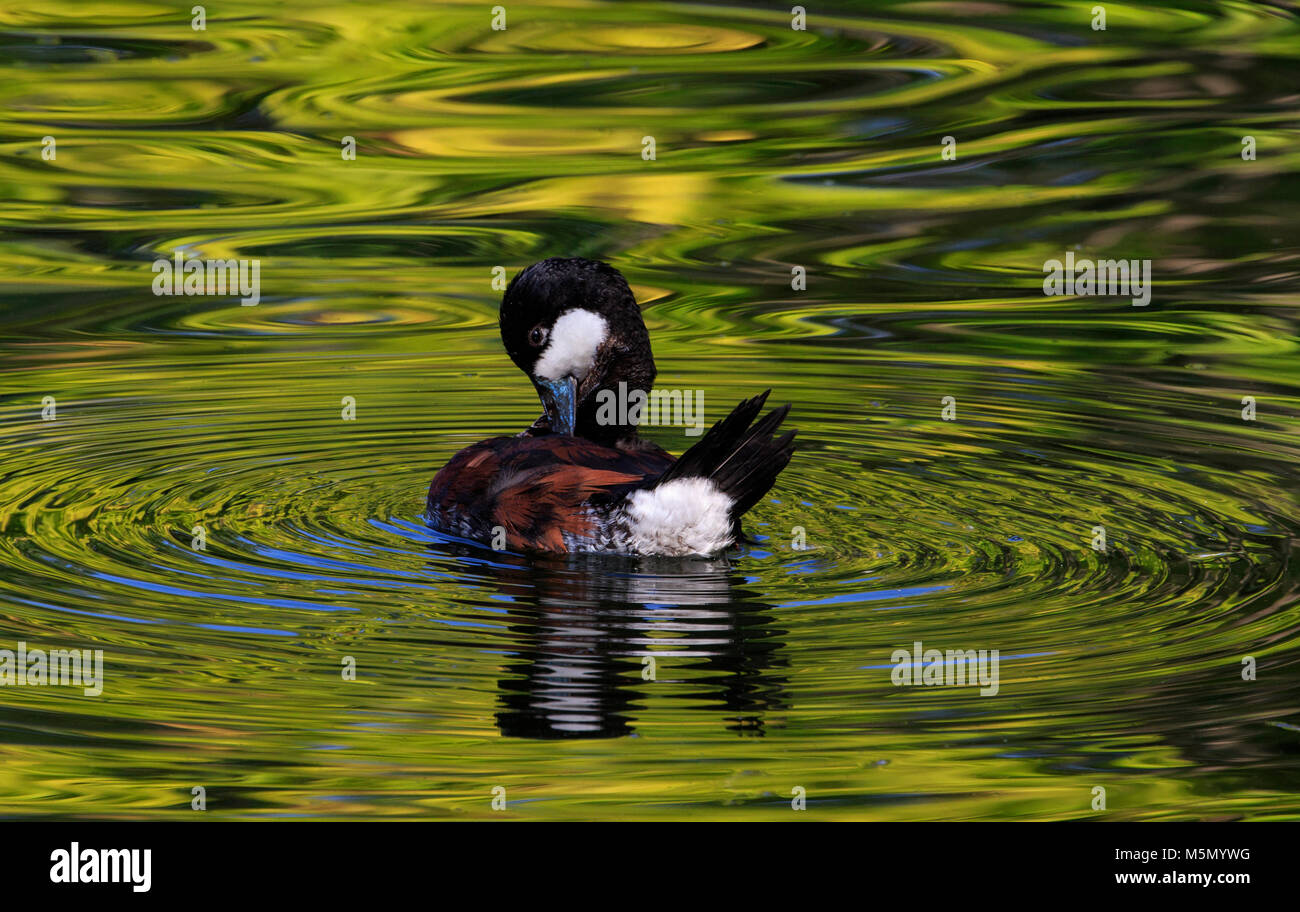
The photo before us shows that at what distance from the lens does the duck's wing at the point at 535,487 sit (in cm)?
724

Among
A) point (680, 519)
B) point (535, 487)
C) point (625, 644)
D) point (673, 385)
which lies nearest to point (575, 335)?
point (535, 487)

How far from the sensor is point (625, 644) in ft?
20.9

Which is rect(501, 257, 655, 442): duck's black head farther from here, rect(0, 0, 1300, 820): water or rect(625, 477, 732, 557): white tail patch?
rect(625, 477, 732, 557): white tail patch

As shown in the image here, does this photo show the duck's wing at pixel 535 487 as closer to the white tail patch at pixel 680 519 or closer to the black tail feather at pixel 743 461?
the white tail patch at pixel 680 519

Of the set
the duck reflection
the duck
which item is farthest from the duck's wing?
the duck reflection

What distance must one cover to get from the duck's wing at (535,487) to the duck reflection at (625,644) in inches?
4.3

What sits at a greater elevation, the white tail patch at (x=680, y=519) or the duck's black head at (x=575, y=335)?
the duck's black head at (x=575, y=335)

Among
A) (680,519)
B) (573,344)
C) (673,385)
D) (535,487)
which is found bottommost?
(680,519)

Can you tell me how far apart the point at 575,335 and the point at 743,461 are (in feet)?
3.59

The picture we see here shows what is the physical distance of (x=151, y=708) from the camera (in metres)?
6.03

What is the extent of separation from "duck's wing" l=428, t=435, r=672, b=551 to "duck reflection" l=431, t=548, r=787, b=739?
109 millimetres

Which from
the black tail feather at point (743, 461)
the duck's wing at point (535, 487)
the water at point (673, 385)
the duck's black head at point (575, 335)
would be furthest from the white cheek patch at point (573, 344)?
the black tail feather at point (743, 461)

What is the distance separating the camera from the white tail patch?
7027 millimetres

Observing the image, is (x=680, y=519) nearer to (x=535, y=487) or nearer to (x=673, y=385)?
(x=535, y=487)
